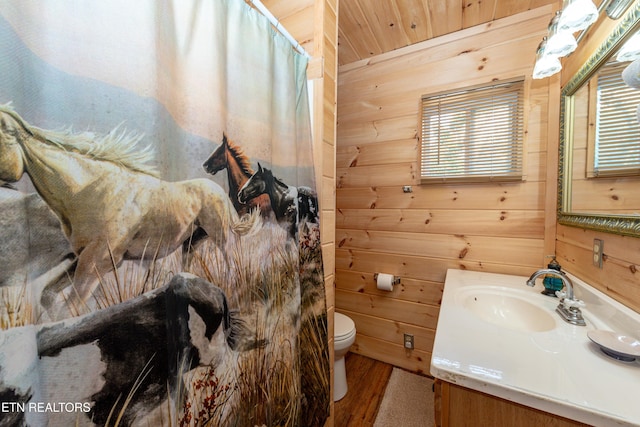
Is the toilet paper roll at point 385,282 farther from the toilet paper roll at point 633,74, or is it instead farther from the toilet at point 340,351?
the toilet paper roll at point 633,74

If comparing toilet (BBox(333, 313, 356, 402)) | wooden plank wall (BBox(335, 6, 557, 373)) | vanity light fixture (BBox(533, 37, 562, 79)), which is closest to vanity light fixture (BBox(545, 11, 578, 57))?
vanity light fixture (BBox(533, 37, 562, 79))

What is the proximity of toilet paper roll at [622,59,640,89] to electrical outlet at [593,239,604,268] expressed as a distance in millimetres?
576

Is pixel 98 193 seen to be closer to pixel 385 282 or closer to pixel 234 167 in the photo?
pixel 234 167

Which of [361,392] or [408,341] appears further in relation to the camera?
[408,341]

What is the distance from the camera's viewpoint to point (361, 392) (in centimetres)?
163

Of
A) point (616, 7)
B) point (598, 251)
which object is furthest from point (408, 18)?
point (598, 251)

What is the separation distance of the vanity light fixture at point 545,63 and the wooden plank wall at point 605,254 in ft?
0.29

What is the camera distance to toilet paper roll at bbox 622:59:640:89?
0.77 metres

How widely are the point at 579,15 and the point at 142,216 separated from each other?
5.47ft

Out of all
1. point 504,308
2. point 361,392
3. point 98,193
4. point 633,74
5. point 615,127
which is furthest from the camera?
point 361,392

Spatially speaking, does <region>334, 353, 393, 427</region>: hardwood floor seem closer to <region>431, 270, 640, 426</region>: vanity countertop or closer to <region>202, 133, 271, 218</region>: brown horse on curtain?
<region>431, 270, 640, 426</region>: vanity countertop

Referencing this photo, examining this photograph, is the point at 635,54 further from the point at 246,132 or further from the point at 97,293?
the point at 97,293

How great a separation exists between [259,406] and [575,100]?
1931mm

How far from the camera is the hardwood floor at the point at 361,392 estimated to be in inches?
56.3
